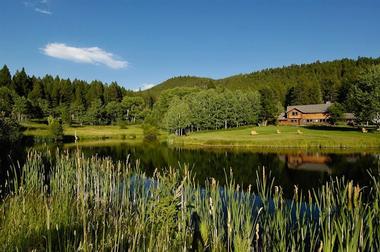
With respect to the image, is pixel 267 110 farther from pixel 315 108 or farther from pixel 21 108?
pixel 21 108

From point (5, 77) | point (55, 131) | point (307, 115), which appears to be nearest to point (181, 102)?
point (55, 131)

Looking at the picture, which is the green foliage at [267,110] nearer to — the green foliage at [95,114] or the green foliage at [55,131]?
the green foliage at [95,114]

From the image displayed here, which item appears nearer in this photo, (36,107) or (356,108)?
(356,108)

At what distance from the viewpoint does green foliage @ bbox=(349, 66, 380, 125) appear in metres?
59.6

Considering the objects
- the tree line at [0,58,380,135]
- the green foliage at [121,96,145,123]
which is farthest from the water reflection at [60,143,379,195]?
the green foliage at [121,96,145,123]

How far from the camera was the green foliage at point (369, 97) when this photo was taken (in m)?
59.6

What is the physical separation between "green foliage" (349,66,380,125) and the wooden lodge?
40.4 metres

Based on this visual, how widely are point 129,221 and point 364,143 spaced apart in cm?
4932

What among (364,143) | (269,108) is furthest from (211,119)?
(364,143)

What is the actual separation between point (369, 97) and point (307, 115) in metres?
51.1

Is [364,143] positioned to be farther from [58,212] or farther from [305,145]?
[58,212]

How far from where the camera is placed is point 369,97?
60.2m

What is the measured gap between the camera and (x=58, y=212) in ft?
29.1

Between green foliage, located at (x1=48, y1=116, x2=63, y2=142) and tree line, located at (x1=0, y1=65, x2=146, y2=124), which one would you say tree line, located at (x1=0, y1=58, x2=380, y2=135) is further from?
green foliage, located at (x1=48, y1=116, x2=63, y2=142)
